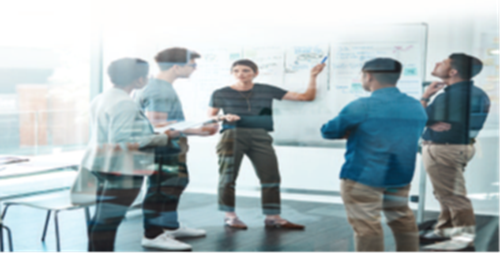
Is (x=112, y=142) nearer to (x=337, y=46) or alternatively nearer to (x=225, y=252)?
(x=225, y=252)

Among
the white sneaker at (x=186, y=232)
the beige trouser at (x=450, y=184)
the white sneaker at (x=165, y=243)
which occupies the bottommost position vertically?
the white sneaker at (x=165, y=243)

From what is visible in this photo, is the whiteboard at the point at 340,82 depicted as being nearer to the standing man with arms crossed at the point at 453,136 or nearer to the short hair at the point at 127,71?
the standing man with arms crossed at the point at 453,136

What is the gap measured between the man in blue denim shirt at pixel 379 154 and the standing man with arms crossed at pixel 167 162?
77cm

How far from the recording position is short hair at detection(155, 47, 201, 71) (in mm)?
2783

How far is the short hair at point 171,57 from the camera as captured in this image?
110 inches

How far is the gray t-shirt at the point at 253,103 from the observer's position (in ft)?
8.94

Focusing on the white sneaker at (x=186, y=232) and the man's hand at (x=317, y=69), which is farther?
the white sneaker at (x=186, y=232)

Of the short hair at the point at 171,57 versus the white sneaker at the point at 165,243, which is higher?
A: the short hair at the point at 171,57

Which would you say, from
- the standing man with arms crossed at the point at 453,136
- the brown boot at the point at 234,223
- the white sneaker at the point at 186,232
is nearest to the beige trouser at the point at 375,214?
the standing man with arms crossed at the point at 453,136

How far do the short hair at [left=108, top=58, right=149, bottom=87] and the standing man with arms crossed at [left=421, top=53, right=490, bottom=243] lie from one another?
5.05ft

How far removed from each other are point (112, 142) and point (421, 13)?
1.83 meters

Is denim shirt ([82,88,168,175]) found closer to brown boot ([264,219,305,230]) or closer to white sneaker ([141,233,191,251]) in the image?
white sneaker ([141,233,191,251])

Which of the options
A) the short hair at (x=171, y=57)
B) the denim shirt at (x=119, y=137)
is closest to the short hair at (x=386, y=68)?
the short hair at (x=171, y=57)

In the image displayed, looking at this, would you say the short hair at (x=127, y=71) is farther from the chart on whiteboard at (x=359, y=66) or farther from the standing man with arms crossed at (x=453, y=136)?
the standing man with arms crossed at (x=453, y=136)
